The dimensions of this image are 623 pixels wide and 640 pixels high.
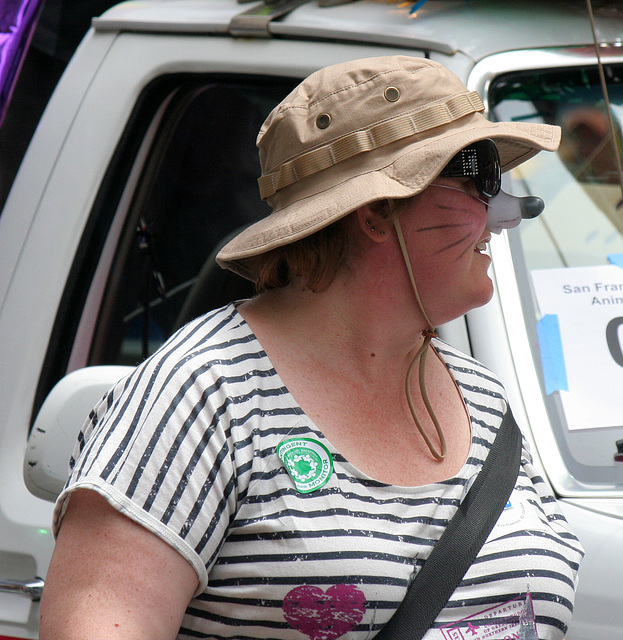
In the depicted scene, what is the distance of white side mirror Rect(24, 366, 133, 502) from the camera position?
1796 millimetres

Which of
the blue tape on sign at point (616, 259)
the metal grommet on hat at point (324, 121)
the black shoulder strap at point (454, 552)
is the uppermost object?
the metal grommet on hat at point (324, 121)

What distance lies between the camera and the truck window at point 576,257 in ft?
5.66

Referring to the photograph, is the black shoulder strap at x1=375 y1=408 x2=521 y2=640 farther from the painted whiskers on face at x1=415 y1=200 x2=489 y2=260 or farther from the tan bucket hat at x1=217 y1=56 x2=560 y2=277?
the tan bucket hat at x1=217 y1=56 x2=560 y2=277

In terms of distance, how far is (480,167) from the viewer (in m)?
1.55

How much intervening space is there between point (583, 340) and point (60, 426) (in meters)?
1.07

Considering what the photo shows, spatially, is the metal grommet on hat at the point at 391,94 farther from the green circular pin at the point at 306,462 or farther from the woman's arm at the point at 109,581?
the woman's arm at the point at 109,581

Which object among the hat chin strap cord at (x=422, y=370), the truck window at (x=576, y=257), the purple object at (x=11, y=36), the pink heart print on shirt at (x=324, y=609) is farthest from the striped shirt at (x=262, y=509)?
the purple object at (x=11, y=36)

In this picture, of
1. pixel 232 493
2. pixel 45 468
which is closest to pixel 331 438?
pixel 232 493

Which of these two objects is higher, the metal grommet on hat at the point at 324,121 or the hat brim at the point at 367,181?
the metal grommet on hat at the point at 324,121

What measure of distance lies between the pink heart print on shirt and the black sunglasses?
27.9 inches

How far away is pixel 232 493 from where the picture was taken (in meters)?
1.33

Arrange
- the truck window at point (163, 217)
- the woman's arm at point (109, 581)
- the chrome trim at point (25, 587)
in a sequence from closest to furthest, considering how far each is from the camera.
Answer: the woman's arm at point (109, 581)
the chrome trim at point (25, 587)
the truck window at point (163, 217)

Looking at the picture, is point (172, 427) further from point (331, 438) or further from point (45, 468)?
point (45, 468)

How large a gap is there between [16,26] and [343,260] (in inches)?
51.4
